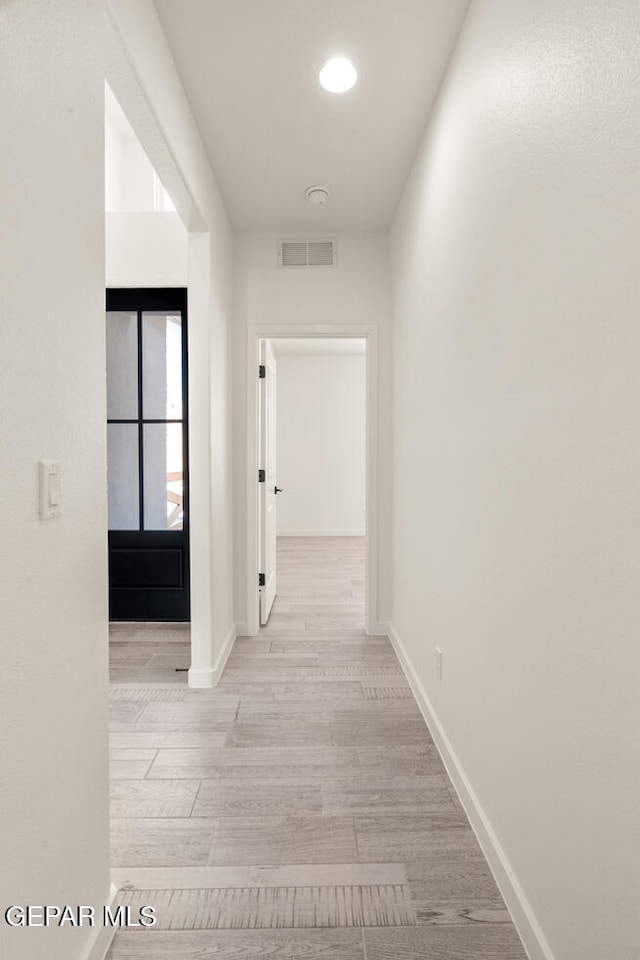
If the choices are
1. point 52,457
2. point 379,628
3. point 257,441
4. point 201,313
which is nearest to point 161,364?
point 257,441

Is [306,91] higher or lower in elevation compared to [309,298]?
higher

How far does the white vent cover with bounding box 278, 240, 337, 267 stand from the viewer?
3688 mm

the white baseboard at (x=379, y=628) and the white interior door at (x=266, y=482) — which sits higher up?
the white interior door at (x=266, y=482)

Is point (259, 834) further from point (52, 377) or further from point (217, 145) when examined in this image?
point (217, 145)

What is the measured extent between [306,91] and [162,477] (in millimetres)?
2429

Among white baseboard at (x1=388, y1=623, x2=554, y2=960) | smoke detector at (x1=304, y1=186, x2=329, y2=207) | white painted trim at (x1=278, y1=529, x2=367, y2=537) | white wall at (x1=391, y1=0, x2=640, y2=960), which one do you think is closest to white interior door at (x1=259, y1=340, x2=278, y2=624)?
smoke detector at (x1=304, y1=186, x2=329, y2=207)

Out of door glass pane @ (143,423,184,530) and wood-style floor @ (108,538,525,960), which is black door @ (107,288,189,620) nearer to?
door glass pane @ (143,423,184,530)

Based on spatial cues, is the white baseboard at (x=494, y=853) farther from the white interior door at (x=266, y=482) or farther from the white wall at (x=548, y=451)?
the white interior door at (x=266, y=482)

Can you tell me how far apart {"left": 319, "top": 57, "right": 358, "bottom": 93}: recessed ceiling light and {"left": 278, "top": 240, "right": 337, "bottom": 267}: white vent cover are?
1.39 meters

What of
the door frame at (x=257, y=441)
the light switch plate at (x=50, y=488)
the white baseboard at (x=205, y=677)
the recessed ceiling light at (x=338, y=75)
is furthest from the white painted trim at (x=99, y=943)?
the recessed ceiling light at (x=338, y=75)

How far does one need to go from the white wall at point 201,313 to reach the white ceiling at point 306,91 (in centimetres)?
12

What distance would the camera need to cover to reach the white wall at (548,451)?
97 centimetres

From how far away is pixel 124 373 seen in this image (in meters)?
3.82

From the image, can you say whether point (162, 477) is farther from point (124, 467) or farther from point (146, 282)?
point (146, 282)
